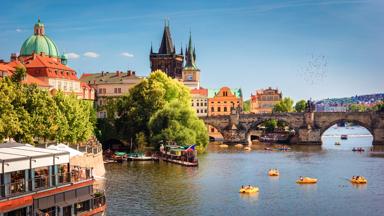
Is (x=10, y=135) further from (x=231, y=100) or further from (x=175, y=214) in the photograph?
(x=231, y=100)

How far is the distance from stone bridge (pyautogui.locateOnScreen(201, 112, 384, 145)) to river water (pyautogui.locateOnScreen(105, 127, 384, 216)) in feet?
115

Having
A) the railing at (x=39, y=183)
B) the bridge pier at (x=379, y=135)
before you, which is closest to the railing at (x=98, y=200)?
the railing at (x=39, y=183)

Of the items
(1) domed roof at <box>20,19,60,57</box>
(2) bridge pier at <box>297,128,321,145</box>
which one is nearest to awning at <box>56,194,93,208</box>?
(1) domed roof at <box>20,19,60,57</box>

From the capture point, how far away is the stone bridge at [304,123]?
12750 cm

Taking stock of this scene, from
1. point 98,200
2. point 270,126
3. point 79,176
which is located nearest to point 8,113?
point 98,200

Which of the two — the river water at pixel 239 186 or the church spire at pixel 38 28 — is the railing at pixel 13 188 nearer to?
the river water at pixel 239 186

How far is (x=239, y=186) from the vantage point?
64.5 meters

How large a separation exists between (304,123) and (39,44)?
190ft

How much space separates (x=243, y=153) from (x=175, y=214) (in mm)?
58462

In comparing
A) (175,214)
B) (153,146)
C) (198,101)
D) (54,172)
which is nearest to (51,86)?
(153,146)

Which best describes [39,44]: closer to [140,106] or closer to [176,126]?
[140,106]

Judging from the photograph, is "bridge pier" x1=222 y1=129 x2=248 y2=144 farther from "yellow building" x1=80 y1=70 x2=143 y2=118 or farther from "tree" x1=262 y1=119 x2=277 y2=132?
"tree" x1=262 y1=119 x2=277 y2=132

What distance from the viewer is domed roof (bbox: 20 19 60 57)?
115 metres

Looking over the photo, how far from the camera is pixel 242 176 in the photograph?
72500mm
